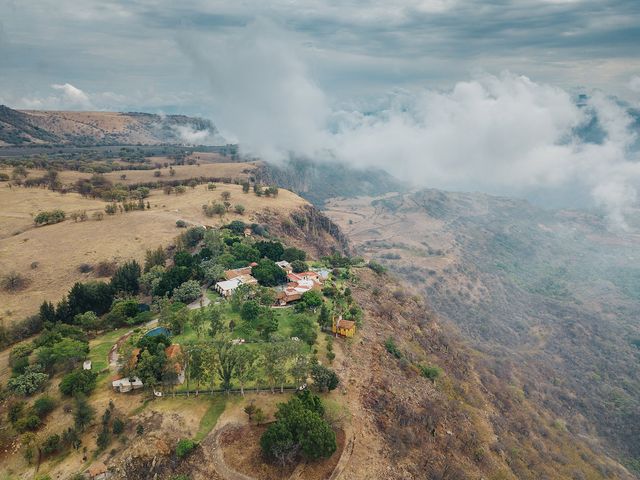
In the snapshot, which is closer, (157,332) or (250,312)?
(157,332)

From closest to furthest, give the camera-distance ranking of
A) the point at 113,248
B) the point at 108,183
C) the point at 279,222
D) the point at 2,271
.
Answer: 1. the point at 2,271
2. the point at 113,248
3. the point at 279,222
4. the point at 108,183

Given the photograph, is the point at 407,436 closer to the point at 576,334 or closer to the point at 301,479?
the point at 301,479

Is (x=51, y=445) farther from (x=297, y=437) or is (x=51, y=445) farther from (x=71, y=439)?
(x=297, y=437)

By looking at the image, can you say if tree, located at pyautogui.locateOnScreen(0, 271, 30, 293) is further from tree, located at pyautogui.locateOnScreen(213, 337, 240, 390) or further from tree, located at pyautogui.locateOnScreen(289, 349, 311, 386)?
tree, located at pyautogui.locateOnScreen(289, 349, 311, 386)

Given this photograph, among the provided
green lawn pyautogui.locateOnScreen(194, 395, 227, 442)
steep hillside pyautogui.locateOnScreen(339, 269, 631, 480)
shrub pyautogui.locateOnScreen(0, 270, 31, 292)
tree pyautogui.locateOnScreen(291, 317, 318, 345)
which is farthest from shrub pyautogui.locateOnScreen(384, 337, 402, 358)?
shrub pyautogui.locateOnScreen(0, 270, 31, 292)

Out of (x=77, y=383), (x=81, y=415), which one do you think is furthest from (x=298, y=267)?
(x=81, y=415)

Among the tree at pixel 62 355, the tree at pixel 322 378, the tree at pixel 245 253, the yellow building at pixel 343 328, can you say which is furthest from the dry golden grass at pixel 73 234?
the tree at pixel 322 378

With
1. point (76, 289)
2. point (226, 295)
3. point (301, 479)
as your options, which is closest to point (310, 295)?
point (226, 295)
